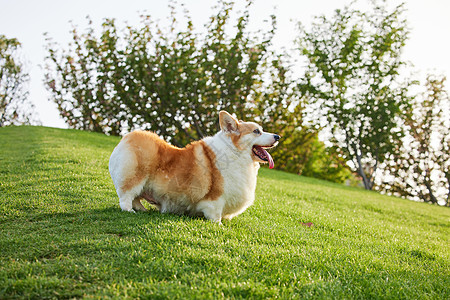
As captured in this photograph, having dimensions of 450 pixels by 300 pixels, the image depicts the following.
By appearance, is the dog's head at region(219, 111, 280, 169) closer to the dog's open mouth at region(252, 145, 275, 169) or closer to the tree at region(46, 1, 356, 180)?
the dog's open mouth at region(252, 145, 275, 169)

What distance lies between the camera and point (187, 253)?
123 inches

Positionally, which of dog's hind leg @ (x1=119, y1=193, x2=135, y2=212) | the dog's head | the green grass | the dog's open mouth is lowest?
the green grass

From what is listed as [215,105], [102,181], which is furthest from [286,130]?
[102,181]

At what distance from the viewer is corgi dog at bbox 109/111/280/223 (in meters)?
4.23

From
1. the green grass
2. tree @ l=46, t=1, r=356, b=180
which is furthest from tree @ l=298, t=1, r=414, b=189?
the green grass

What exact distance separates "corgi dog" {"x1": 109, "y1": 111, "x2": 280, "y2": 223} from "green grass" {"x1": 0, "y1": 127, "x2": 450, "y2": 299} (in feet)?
0.87

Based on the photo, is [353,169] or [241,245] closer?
[241,245]

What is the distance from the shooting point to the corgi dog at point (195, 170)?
4227 mm

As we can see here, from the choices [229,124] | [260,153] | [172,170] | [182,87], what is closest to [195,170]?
[172,170]

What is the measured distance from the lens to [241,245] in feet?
11.8

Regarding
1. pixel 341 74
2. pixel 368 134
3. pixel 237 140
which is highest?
pixel 341 74

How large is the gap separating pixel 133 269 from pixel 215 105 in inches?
534

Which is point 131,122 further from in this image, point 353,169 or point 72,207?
point 72,207

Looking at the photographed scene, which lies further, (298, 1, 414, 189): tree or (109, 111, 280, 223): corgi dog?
(298, 1, 414, 189): tree
